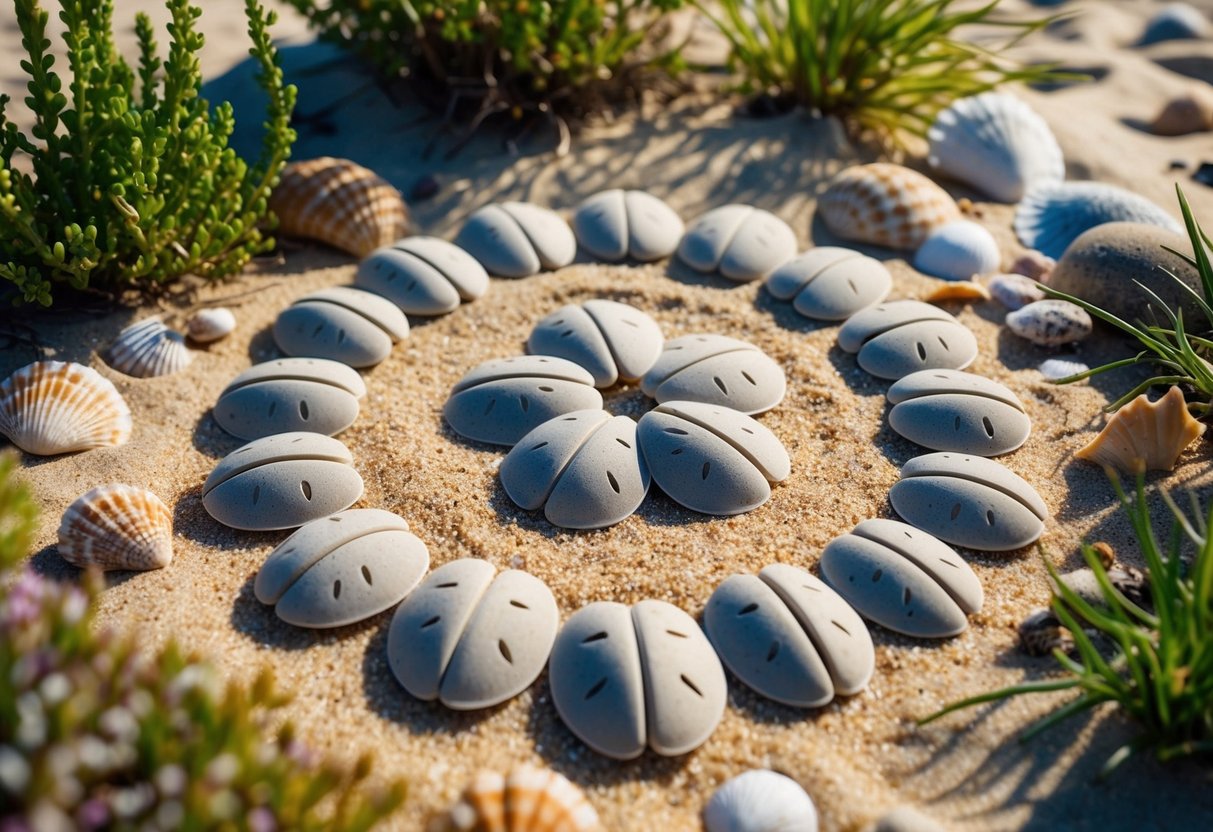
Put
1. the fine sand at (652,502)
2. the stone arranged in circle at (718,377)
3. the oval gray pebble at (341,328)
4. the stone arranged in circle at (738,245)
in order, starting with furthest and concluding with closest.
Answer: the stone arranged in circle at (738,245) → the oval gray pebble at (341,328) → the stone arranged in circle at (718,377) → the fine sand at (652,502)

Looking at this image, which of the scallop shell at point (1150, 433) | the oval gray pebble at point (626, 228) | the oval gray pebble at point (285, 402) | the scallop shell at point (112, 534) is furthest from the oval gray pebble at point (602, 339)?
the scallop shell at point (1150, 433)

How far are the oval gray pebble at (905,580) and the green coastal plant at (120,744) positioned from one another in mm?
1354

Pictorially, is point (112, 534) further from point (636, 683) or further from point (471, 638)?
point (636, 683)

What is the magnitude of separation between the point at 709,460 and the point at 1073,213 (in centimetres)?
238

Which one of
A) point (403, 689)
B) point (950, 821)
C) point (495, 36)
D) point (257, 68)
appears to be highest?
point (495, 36)

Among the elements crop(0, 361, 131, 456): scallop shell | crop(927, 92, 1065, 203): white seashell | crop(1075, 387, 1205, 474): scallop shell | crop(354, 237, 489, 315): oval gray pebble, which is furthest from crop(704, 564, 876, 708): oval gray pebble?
crop(927, 92, 1065, 203): white seashell

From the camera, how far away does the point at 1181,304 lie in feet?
10.9

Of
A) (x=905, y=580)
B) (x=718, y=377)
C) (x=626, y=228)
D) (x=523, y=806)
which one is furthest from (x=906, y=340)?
(x=523, y=806)

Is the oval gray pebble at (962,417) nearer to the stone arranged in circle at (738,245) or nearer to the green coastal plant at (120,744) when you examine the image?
the stone arranged in circle at (738,245)

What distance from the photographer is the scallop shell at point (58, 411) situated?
292 centimetres

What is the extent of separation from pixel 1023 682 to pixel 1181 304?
5.84 feet

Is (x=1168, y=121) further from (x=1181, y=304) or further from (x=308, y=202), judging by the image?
(x=308, y=202)

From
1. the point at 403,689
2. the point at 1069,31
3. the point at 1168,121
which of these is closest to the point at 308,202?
the point at 403,689

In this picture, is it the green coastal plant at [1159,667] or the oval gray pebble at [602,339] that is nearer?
the green coastal plant at [1159,667]
